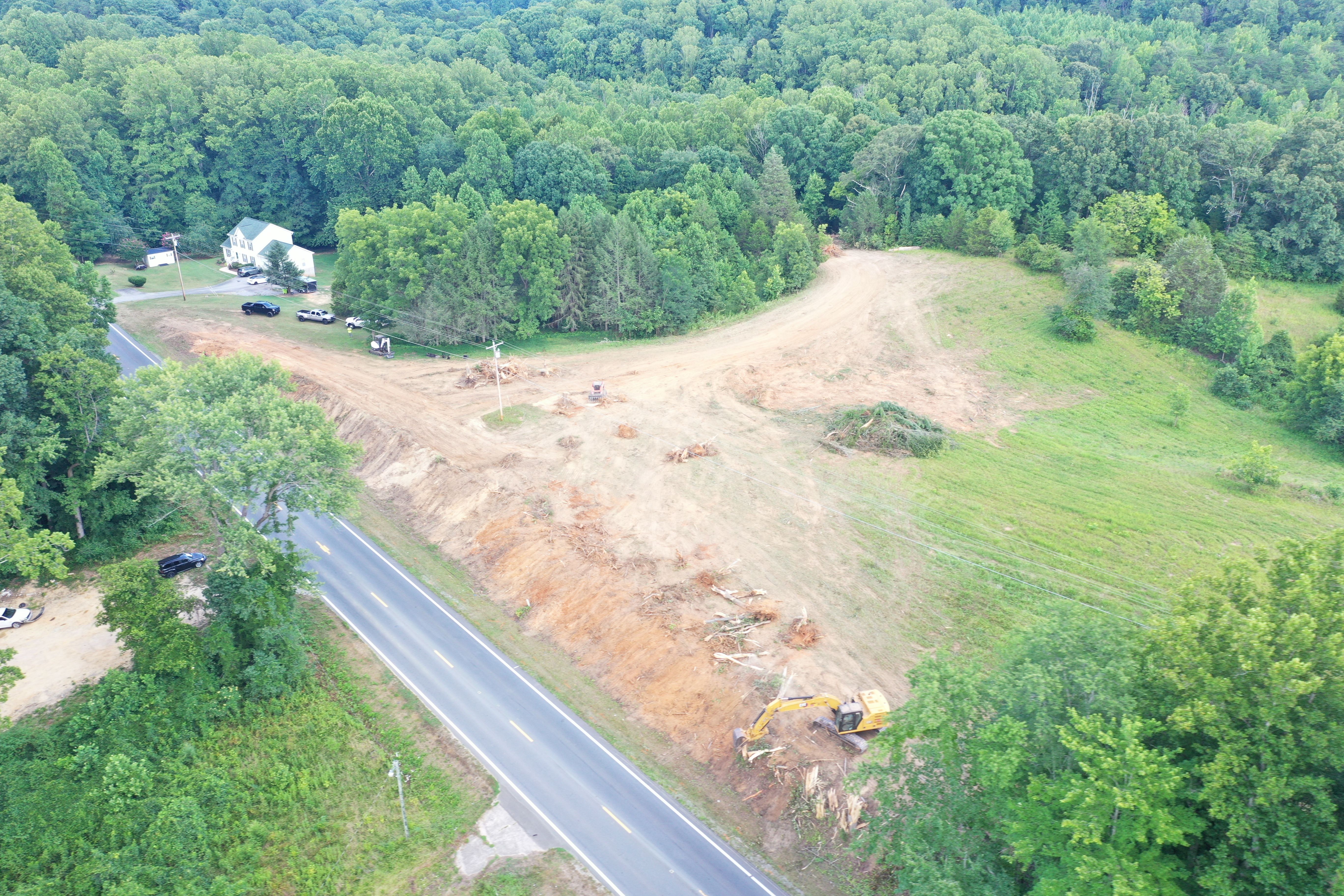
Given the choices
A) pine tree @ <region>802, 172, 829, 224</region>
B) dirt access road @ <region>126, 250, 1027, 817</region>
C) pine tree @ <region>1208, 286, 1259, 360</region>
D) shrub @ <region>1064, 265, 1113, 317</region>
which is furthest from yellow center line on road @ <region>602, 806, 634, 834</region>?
pine tree @ <region>802, 172, 829, 224</region>

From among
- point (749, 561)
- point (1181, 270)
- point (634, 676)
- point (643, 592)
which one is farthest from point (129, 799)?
point (1181, 270)

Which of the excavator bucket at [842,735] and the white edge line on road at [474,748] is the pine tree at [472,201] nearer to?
the white edge line on road at [474,748]

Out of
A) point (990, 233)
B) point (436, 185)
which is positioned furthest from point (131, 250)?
point (990, 233)

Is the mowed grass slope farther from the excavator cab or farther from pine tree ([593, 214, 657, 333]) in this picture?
pine tree ([593, 214, 657, 333])

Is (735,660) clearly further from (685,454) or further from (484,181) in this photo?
(484,181)

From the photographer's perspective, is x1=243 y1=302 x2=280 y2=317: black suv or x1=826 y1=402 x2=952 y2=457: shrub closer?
x1=826 y1=402 x2=952 y2=457: shrub

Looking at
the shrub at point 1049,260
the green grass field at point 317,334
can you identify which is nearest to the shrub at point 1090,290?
the shrub at point 1049,260
